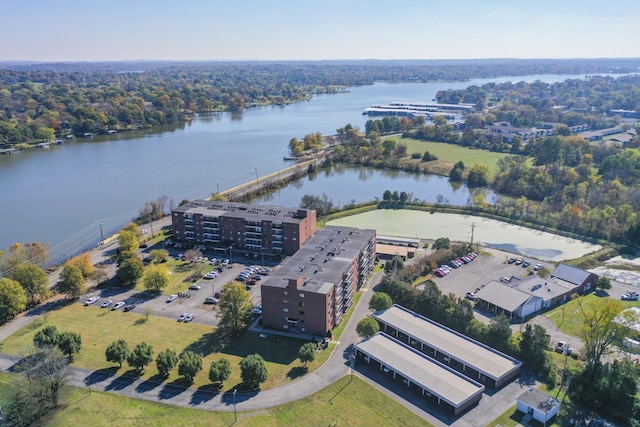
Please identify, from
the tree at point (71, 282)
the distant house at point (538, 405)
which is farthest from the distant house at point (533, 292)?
the tree at point (71, 282)

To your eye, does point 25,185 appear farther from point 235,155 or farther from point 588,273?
point 588,273

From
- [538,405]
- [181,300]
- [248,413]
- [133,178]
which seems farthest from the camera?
[133,178]

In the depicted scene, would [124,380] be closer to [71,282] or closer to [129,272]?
[71,282]

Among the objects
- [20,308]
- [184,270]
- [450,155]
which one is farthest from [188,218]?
[450,155]

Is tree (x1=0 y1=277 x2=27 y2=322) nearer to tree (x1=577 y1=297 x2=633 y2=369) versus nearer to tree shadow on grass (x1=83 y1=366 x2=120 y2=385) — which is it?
tree shadow on grass (x1=83 y1=366 x2=120 y2=385)

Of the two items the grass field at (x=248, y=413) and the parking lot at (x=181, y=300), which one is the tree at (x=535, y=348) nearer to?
the grass field at (x=248, y=413)

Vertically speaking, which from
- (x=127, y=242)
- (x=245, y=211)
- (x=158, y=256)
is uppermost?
(x=245, y=211)

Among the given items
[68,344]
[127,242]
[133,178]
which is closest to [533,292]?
[68,344]

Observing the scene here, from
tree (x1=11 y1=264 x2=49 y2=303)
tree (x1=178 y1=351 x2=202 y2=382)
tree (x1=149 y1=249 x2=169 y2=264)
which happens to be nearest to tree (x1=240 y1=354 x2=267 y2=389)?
tree (x1=178 y1=351 x2=202 y2=382)
